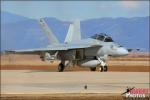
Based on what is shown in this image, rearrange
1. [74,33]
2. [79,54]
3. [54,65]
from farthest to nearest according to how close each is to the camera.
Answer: [54,65] → [74,33] → [79,54]

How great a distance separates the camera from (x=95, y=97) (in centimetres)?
1755

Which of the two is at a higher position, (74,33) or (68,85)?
(74,33)

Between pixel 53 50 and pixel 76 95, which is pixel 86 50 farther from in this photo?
pixel 76 95

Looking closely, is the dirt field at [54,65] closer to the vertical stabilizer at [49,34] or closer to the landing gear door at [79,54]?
the vertical stabilizer at [49,34]

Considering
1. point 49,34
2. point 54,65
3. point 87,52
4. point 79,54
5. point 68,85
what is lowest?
point 54,65

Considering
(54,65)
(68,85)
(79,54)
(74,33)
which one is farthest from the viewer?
(54,65)

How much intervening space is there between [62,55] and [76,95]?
27.7 m

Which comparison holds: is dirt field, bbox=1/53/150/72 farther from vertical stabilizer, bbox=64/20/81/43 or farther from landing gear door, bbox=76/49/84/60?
landing gear door, bbox=76/49/84/60

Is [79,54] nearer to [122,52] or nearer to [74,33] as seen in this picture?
[122,52]

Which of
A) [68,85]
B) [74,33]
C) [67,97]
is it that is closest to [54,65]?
[74,33]

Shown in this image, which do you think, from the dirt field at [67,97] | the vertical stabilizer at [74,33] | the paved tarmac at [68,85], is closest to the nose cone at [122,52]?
the vertical stabilizer at [74,33]

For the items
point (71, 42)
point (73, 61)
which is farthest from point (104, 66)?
point (71, 42)

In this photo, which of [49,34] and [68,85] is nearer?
[68,85]

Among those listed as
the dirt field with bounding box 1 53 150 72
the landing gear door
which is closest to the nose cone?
the landing gear door
